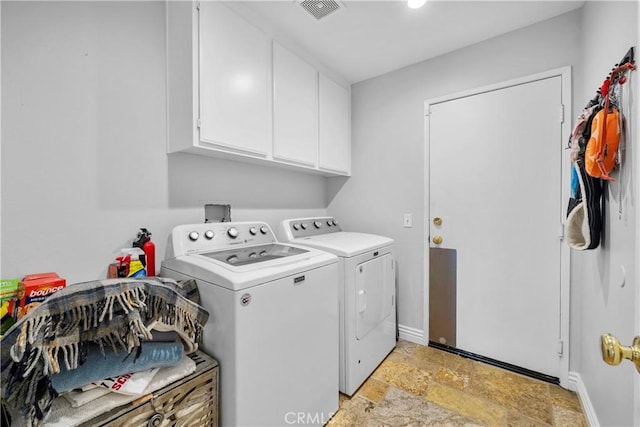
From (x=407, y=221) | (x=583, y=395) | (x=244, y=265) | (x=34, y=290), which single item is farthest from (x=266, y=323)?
(x=583, y=395)

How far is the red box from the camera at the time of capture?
104 cm

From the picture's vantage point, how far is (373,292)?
6.13 ft

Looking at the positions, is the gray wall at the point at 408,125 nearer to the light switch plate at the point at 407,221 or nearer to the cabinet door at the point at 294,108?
the light switch plate at the point at 407,221

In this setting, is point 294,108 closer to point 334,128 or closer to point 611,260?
point 334,128

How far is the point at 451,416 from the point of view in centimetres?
150

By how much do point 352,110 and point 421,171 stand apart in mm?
951

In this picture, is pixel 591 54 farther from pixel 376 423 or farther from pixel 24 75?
pixel 24 75

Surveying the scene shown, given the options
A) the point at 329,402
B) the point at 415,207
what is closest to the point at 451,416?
the point at 329,402

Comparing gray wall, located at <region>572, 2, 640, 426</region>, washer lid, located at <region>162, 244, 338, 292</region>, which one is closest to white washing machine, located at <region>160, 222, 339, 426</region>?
washer lid, located at <region>162, 244, 338, 292</region>

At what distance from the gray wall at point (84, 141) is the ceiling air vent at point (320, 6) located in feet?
2.83

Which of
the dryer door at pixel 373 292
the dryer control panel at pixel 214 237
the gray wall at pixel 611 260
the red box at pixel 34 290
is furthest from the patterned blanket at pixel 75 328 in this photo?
the gray wall at pixel 611 260

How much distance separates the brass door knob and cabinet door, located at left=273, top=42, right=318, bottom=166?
172cm

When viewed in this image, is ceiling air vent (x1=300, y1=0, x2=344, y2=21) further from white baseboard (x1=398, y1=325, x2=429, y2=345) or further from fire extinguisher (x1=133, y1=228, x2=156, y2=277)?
white baseboard (x1=398, y1=325, x2=429, y2=345)

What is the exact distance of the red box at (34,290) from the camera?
3.40 feet
